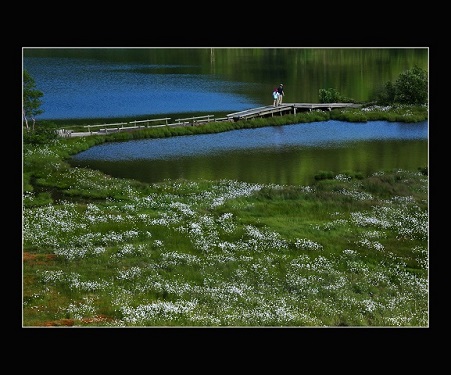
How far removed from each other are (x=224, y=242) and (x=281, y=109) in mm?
5181

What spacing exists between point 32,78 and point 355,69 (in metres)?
10.7

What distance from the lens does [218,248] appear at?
26922mm

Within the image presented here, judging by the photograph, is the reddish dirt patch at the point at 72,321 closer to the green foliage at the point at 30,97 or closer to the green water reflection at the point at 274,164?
the green water reflection at the point at 274,164

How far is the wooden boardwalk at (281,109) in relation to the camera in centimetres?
2888

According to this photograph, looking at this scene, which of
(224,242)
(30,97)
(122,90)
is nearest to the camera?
(224,242)

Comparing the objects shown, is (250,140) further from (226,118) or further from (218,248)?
(218,248)

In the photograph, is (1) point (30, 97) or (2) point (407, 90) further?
(2) point (407, 90)

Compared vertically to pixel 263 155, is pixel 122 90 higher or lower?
higher

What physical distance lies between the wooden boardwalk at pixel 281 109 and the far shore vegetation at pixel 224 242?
237 mm

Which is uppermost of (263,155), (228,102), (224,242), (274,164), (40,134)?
(228,102)

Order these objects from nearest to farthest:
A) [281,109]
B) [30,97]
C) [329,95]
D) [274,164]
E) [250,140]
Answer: [30,97]
[274,164]
[250,140]
[281,109]
[329,95]

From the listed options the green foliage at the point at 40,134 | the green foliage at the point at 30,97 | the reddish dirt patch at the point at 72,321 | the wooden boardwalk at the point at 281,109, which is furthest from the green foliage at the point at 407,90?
the reddish dirt patch at the point at 72,321

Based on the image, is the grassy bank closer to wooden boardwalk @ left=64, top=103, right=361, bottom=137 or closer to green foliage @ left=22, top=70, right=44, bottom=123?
wooden boardwalk @ left=64, top=103, right=361, bottom=137

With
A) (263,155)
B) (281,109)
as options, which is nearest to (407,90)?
(281,109)
